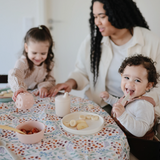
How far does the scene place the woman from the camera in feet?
4.92

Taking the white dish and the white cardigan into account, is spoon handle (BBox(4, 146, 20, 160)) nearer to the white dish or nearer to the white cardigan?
the white dish

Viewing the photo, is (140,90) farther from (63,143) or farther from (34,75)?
(34,75)

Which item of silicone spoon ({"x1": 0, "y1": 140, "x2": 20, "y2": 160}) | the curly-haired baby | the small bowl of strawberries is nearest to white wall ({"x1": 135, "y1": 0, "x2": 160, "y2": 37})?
the curly-haired baby

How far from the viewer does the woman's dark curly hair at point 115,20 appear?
4.85 feet

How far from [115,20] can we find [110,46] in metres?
0.24

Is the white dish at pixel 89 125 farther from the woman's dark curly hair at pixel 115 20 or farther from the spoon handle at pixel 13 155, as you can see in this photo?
the woman's dark curly hair at pixel 115 20

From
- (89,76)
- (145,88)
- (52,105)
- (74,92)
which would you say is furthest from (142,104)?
(74,92)

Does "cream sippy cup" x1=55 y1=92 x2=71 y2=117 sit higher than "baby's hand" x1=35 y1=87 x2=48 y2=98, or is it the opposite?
"cream sippy cup" x1=55 y1=92 x2=71 y2=117

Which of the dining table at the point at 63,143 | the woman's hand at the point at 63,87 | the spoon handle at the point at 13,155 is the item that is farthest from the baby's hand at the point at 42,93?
the spoon handle at the point at 13,155

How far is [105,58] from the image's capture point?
65.4 inches

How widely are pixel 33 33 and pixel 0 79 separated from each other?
50 cm

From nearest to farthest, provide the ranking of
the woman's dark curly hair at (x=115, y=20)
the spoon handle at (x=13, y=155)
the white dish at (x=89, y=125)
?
the spoon handle at (x=13, y=155) < the white dish at (x=89, y=125) < the woman's dark curly hair at (x=115, y=20)

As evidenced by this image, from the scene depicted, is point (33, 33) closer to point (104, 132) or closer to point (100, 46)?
Result: point (100, 46)

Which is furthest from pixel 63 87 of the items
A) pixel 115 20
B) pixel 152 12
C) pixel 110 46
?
pixel 152 12
